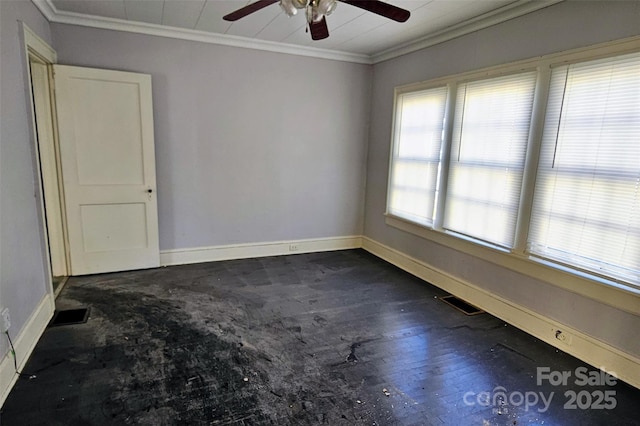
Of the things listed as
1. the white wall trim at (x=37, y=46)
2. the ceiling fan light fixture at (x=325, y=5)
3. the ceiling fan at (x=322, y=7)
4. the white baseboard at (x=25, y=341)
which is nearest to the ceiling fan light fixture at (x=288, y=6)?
the ceiling fan at (x=322, y=7)

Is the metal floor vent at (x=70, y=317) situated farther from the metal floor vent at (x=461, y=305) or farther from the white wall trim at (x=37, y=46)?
the metal floor vent at (x=461, y=305)

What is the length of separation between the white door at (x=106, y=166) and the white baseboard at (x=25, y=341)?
3.19 ft

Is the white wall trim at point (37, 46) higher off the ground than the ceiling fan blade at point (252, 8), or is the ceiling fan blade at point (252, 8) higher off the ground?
the ceiling fan blade at point (252, 8)

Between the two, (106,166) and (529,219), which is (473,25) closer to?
(529,219)

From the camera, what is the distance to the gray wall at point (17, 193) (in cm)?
221

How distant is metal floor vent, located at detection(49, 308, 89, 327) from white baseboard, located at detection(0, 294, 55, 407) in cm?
5

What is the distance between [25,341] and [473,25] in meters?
4.33

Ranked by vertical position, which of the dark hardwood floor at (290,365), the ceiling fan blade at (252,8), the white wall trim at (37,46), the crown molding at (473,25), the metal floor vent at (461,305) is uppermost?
the crown molding at (473,25)

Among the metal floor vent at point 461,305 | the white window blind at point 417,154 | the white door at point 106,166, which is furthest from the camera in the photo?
the white window blind at point 417,154

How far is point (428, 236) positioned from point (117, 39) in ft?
12.9

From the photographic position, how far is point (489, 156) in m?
3.18

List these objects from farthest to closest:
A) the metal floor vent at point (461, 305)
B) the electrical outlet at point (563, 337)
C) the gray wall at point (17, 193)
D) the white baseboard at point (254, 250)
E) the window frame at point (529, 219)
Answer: the white baseboard at point (254, 250), the metal floor vent at point (461, 305), the electrical outlet at point (563, 337), the window frame at point (529, 219), the gray wall at point (17, 193)

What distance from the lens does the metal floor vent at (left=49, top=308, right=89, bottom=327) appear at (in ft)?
9.30

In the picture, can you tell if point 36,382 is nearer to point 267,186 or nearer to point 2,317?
point 2,317
